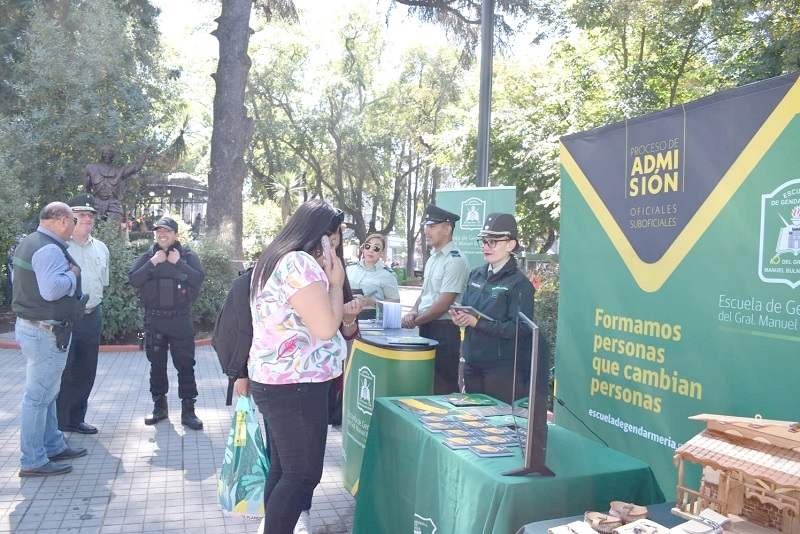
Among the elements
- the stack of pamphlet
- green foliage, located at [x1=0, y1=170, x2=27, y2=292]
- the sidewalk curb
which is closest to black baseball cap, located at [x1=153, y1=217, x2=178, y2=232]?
the stack of pamphlet

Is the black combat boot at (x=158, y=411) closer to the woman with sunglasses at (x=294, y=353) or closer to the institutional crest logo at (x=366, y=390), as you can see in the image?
the institutional crest logo at (x=366, y=390)

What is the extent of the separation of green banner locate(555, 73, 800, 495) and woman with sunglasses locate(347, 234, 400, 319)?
237 cm

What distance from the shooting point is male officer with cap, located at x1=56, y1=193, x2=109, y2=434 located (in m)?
5.48

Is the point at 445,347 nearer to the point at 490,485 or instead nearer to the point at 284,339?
the point at 284,339

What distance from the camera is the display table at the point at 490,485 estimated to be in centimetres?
240

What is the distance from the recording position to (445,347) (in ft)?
17.0

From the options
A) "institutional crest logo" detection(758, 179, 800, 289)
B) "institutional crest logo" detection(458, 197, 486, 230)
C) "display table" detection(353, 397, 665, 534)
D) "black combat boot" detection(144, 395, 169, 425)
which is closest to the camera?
"display table" detection(353, 397, 665, 534)

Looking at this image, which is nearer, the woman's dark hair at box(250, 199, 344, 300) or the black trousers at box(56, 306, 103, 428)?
the woman's dark hair at box(250, 199, 344, 300)

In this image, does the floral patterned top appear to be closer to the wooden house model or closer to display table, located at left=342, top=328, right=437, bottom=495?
display table, located at left=342, top=328, right=437, bottom=495

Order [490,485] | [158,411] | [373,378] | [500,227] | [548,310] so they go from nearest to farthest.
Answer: [490,485] → [373,378] → [500,227] → [158,411] → [548,310]

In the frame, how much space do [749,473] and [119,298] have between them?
32.3 ft

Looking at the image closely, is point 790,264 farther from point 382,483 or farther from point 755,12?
point 755,12

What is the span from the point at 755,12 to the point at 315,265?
10496mm

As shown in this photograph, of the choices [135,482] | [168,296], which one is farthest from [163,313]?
[135,482]
